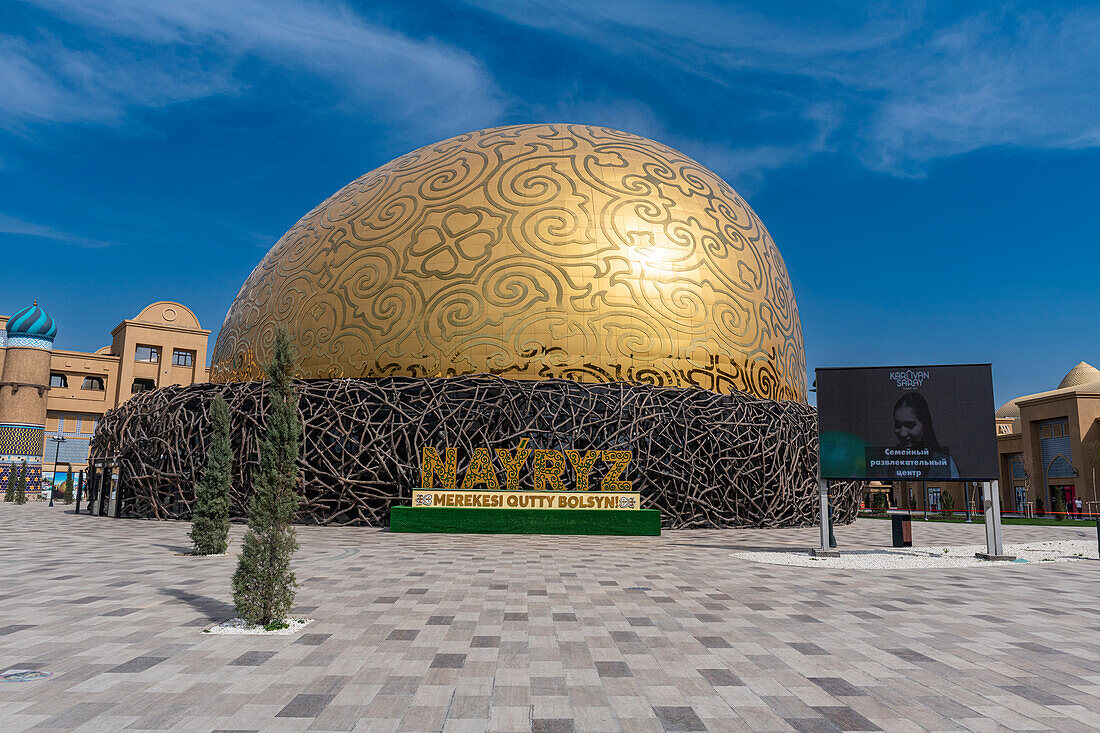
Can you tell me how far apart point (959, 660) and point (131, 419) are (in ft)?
85.6

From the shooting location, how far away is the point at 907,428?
1471cm

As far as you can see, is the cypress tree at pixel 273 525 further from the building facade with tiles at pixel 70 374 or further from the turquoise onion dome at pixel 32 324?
the turquoise onion dome at pixel 32 324

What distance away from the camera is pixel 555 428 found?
1994 centimetres

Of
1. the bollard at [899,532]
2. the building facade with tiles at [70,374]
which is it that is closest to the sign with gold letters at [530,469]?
the bollard at [899,532]

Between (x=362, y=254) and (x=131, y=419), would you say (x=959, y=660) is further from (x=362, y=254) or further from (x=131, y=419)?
(x=131, y=419)

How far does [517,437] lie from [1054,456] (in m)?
47.3

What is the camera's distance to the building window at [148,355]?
59125 millimetres

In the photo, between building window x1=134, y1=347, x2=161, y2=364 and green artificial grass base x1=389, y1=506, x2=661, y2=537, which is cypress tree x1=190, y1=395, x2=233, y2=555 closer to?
green artificial grass base x1=389, y1=506, x2=661, y2=537

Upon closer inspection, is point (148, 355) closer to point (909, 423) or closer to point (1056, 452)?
point (909, 423)

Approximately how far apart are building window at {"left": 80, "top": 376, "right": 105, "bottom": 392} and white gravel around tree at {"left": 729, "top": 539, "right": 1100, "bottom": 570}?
6205 centimetres

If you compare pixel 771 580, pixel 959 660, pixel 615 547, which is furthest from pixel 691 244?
pixel 959 660

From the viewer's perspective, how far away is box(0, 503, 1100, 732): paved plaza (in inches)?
183

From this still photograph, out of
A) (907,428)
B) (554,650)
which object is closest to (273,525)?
(554,650)

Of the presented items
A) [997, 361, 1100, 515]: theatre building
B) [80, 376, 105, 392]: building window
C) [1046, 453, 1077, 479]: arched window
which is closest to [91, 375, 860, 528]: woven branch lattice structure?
[997, 361, 1100, 515]: theatre building
